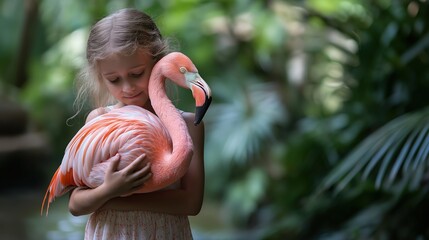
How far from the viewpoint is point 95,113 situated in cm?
201

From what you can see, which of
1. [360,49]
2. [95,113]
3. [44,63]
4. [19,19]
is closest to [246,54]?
[44,63]

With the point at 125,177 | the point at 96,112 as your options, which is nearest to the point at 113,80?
the point at 96,112

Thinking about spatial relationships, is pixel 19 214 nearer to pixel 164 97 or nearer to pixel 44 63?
pixel 44 63

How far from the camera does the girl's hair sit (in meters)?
1.87

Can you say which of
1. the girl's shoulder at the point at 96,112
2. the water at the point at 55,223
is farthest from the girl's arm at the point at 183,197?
the water at the point at 55,223

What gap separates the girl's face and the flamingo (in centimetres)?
3

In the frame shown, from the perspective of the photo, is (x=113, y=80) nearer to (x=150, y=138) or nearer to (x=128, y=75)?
(x=128, y=75)

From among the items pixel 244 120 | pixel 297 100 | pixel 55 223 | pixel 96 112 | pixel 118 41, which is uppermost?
pixel 118 41

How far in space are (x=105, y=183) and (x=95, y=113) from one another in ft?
0.92

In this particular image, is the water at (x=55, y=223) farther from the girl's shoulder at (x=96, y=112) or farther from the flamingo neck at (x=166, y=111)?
the flamingo neck at (x=166, y=111)

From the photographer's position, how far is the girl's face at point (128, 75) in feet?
6.12

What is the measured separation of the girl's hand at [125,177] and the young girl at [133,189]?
0.02 meters

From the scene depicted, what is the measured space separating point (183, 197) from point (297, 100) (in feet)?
16.8

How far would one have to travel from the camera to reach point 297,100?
274 inches
